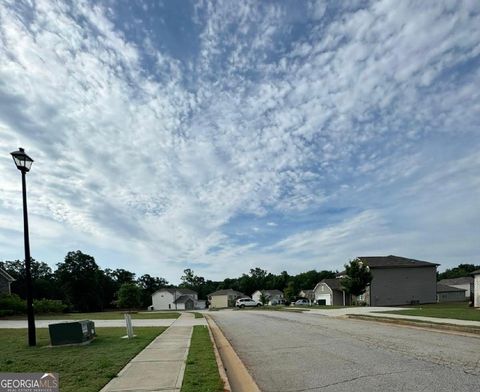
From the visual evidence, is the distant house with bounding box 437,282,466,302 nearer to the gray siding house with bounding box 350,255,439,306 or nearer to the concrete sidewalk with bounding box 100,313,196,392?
the gray siding house with bounding box 350,255,439,306

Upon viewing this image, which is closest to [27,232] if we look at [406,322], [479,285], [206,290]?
[406,322]

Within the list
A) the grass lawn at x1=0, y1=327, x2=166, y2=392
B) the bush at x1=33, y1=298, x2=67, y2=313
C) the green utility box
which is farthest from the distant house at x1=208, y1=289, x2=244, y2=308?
the grass lawn at x1=0, y1=327, x2=166, y2=392

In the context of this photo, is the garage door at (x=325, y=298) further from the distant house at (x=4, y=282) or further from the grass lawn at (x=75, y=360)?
the grass lawn at (x=75, y=360)

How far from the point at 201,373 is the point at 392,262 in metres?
52.0

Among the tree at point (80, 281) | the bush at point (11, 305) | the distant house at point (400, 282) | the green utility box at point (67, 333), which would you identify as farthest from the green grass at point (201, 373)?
the tree at point (80, 281)

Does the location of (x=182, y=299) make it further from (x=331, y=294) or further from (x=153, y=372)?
(x=153, y=372)

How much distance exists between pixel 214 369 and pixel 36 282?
329 feet

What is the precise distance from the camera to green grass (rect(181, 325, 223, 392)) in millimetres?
6598

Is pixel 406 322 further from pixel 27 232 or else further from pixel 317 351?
pixel 27 232

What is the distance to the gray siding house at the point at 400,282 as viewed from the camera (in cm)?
5216

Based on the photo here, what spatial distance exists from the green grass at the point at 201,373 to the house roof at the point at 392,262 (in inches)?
1800

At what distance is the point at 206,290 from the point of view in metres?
144

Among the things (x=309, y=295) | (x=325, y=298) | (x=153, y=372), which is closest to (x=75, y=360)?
(x=153, y=372)

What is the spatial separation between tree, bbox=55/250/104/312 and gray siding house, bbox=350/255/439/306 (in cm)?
7314
